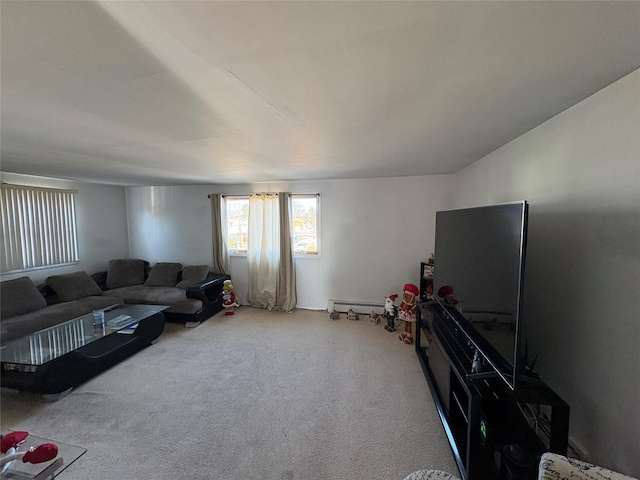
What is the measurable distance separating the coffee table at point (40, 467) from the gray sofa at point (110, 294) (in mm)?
2034

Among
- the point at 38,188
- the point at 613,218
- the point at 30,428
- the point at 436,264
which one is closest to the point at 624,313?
the point at 613,218

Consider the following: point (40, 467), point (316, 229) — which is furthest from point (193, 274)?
point (40, 467)

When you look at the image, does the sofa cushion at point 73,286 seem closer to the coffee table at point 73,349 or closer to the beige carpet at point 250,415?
the coffee table at point 73,349

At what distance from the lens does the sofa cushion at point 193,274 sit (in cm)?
425

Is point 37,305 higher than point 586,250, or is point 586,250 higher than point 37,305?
point 586,250

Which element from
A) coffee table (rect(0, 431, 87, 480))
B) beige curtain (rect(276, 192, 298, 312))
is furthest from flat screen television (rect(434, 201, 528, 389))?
beige curtain (rect(276, 192, 298, 312))

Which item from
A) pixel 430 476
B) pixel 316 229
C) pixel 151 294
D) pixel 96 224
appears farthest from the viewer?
pixel 96 224

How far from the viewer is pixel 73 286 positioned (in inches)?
145

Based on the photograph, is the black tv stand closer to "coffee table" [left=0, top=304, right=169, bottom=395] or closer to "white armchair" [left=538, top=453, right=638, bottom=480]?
"white armchair" [left=538, top=453, right=638, bottom=480]

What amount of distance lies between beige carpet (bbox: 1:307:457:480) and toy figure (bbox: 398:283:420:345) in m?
0.17

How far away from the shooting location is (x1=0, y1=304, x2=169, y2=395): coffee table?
2.11 metres

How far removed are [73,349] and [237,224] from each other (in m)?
2.74

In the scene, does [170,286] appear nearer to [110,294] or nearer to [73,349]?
[110,294]

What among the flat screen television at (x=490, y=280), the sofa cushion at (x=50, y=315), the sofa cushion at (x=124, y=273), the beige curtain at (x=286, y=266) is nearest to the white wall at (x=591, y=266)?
the flat screen television at (x=490, y=280)
